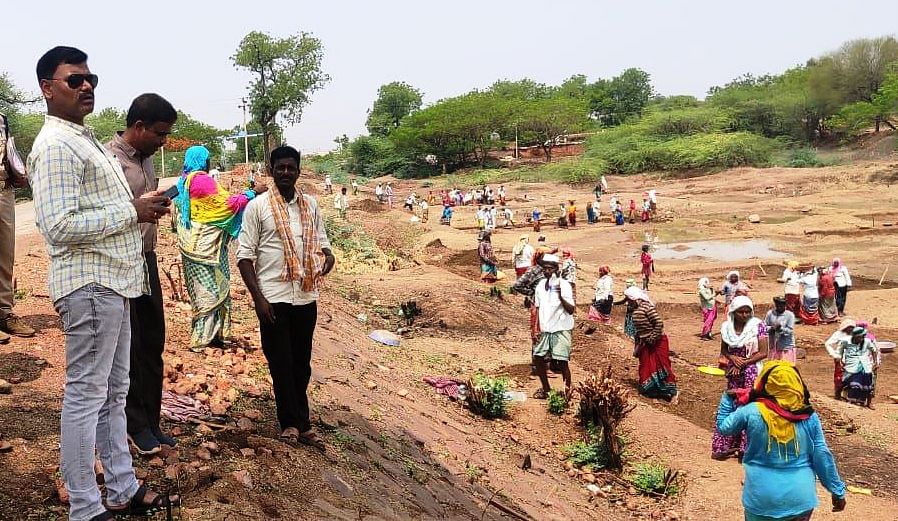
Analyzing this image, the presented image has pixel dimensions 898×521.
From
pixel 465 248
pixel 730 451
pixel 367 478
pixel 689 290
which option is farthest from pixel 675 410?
pixel 465 248

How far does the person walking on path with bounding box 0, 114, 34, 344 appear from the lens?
4672mm

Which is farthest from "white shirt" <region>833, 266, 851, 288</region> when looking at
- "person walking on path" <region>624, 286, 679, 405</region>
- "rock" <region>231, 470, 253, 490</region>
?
"rock" <region>231, 470, 253, 490</region>

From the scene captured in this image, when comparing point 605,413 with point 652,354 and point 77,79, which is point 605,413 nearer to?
point 652,354

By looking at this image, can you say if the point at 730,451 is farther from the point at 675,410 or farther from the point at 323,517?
the point at 323,517

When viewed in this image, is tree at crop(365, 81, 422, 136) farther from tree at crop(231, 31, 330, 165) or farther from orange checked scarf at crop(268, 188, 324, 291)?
orange checked scarf at crop(268, 188, 324, 291)

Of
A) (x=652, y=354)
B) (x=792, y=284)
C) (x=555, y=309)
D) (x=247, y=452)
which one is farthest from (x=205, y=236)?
(x=792, y=284)

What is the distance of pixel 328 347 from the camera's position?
25.0 feet

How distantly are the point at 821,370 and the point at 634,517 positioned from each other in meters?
6.21

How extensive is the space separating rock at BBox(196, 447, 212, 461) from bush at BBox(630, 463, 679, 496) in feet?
13.0

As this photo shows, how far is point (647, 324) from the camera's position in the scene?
8.47 metres

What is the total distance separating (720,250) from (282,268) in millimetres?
21418

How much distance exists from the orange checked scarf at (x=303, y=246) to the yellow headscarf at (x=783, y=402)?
248cm

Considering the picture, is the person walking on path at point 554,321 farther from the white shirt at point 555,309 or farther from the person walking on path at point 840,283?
the person walking on path at point 840,283

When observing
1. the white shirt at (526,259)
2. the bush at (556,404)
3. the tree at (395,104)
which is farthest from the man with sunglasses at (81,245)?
the tree at (395,104)
